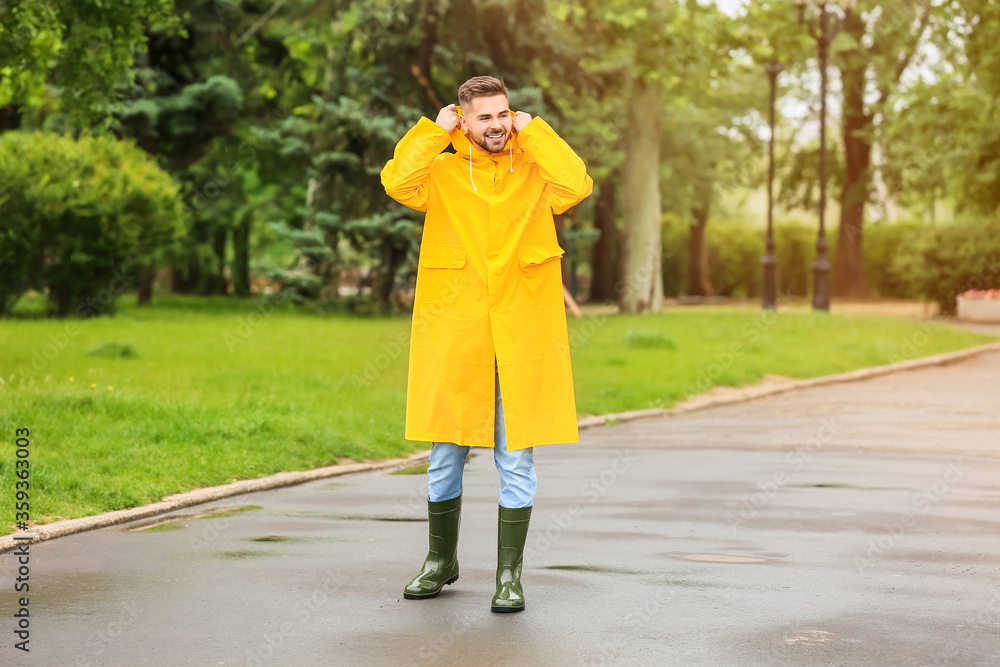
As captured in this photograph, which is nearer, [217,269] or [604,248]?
[217,269]

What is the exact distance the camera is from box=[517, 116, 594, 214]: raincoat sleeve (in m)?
5.59

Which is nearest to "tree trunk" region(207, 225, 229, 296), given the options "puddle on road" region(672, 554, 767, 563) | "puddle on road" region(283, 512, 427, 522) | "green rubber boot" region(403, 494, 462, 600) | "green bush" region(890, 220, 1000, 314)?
"green bush" region(890, 220, 1000, 314)

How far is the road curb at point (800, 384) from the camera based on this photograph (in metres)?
13.9

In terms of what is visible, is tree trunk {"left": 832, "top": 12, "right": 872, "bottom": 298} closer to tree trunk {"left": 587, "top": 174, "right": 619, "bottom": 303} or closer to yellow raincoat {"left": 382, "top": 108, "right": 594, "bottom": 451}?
tree trunk {"left": 587, "top": 174, "right": 619, "bottom": 303}

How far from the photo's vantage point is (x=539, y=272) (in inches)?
225

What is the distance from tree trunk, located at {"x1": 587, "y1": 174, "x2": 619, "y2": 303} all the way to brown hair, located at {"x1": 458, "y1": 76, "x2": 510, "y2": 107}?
33.9m

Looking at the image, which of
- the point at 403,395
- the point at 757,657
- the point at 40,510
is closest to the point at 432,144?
the point at 757,657

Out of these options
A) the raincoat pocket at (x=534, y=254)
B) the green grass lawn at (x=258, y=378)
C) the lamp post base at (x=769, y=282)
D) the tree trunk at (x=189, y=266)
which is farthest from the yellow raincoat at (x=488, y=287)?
the tree trunk at (x=189, y=266)

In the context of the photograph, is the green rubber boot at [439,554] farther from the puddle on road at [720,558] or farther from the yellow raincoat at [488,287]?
the puddle on road at [720,558]

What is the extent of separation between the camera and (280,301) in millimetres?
28484

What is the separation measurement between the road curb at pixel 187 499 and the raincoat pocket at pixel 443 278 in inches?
108

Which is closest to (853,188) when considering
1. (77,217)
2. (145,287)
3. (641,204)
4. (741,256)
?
(741,256)

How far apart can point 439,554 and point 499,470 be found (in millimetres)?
460

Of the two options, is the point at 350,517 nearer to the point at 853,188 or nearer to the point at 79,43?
the point at 79,43
